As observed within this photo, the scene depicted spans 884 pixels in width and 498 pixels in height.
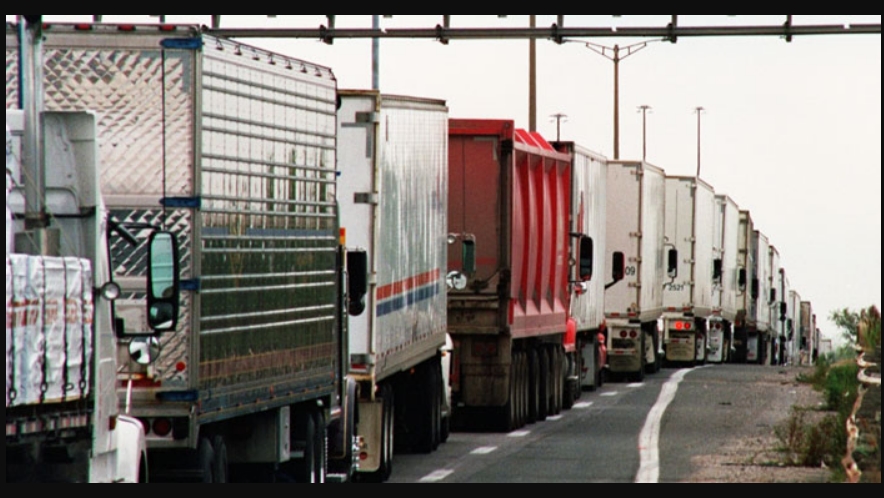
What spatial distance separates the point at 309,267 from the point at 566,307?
16073 millimetres

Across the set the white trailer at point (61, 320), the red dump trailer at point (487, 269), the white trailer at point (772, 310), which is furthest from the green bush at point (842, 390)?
the white trailer at point (772, 310)

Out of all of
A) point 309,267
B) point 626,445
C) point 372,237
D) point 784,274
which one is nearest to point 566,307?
point 626,445

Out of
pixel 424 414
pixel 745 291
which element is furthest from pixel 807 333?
pixel 424 414

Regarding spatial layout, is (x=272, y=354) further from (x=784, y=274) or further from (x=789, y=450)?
(x=784, y=274)

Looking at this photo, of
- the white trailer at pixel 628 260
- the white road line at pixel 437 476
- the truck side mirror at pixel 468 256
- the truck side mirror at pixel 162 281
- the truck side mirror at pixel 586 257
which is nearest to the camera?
the truck side mirror at pixel 162 281

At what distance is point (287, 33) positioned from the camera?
29.2 metres

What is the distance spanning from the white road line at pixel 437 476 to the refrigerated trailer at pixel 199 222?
13.3 feet

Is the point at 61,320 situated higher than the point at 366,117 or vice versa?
the point at 366,117

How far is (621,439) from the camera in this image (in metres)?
24.4

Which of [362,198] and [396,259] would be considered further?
[396,259]

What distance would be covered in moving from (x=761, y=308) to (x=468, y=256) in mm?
44421

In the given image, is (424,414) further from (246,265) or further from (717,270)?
(717,270)

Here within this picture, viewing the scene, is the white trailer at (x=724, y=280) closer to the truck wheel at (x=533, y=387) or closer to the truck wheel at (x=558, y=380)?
the truck wheel at (x=558, y=380)

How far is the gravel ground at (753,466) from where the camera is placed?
740 inches
